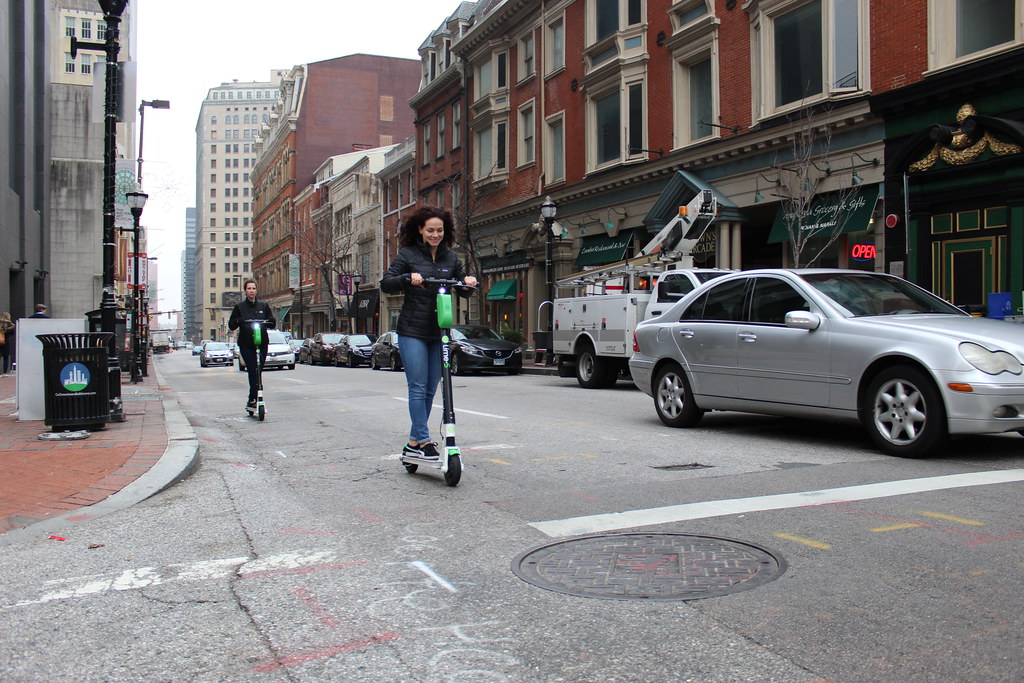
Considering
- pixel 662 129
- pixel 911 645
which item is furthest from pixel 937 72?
pixel 911 645

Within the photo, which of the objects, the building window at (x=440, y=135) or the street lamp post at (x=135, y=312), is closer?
the street lamp post at (x=135, y=312)

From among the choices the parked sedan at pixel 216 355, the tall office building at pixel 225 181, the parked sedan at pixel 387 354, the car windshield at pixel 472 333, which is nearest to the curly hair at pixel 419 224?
the car windshield at pixel 472 333

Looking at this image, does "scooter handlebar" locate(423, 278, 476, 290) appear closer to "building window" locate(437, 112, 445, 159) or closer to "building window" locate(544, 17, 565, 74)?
"building window" locate(544, 17, 565, 74)

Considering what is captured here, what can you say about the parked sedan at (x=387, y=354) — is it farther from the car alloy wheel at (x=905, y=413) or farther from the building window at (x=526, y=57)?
the car alloy wheel at (x=905, y=413)

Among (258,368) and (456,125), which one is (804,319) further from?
(456,125)

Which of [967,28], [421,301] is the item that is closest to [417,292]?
[421,301]

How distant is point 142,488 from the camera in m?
5.82

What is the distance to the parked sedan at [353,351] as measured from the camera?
113ft

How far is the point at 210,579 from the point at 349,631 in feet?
3.33

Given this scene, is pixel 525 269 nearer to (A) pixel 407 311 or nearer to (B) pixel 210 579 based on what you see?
(A) pixel 407 311

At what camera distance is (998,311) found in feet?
50.1

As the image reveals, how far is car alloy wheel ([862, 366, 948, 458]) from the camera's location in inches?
252

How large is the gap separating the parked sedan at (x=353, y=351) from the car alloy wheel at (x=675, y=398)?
2591 centimetres

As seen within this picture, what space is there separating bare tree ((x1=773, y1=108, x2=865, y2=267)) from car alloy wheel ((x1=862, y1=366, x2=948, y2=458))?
11831 millimetres
